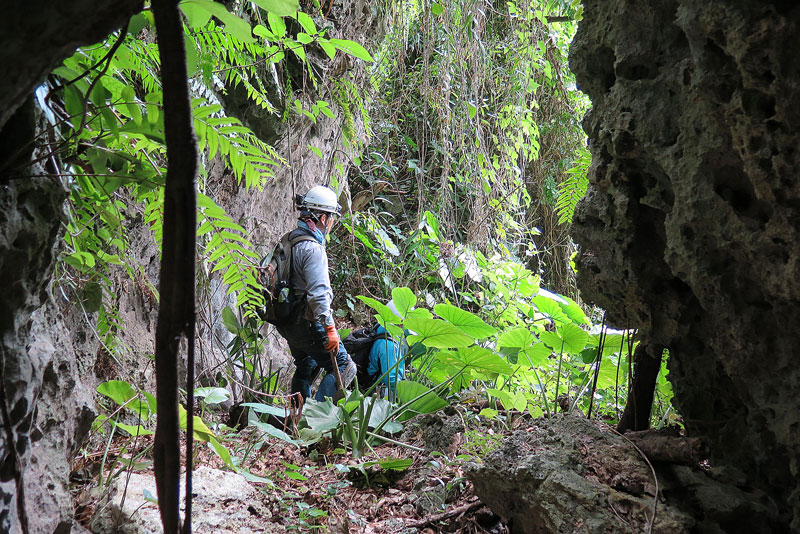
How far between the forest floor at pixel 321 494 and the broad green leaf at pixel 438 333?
1.42 feet

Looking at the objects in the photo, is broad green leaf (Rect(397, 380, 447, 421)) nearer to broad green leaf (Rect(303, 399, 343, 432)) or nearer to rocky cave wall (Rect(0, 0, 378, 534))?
broad green leaf (Rect(303, 399, 343, 432))

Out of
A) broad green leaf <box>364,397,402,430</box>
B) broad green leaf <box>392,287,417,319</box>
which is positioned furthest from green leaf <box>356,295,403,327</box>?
broad green leaf <box>364,397,402,430</box>

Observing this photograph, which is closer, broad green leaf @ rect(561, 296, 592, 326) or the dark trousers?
broad green leaf @ rect(561, 296, 592, 326)

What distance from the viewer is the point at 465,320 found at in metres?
3.10

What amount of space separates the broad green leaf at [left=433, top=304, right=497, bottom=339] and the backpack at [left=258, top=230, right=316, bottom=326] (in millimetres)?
1914

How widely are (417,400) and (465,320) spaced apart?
503 millimetres

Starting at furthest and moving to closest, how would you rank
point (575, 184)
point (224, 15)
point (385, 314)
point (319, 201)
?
point (319, 201) → point (385, 314) → point (575, 184) → point (224, 15)

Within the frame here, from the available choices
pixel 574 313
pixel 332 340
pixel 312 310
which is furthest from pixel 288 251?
pixel 574 313

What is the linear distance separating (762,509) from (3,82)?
185cm

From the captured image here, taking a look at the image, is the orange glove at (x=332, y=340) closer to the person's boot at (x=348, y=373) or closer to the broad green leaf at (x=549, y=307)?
the person's boot at (x=348, y=373)

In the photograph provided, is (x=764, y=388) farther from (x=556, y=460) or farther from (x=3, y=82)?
(x=3, y=82)

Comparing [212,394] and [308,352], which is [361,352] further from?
[212,394]

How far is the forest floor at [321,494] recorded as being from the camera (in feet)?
5.70

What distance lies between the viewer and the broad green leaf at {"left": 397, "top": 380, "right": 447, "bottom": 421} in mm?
3135
